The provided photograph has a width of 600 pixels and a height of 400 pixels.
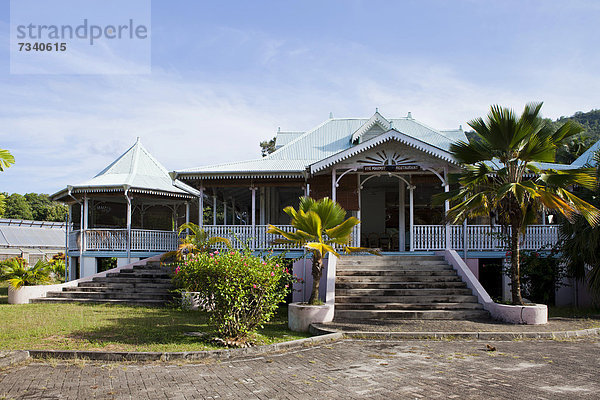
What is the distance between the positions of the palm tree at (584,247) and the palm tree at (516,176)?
3.67 feet

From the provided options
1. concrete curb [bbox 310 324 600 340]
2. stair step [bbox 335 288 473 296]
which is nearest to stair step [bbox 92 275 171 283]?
stair step [bbox 335 288 473 296]

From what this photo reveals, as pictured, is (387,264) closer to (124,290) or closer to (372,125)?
(372,125)

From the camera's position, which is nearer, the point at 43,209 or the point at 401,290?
the point at 401,290

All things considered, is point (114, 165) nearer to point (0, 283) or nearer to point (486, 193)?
point (0, 283)

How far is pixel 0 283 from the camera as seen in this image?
2295 centimetres

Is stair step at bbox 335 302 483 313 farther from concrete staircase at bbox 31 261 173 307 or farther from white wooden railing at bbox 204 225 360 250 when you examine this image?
concrete staircase at bbox 31 261 173 307

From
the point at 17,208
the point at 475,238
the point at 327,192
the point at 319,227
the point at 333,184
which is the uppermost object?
the point at 17,208

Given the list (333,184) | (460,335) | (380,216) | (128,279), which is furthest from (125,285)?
(460,335)

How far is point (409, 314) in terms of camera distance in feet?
37.7

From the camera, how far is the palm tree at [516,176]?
34.7ft

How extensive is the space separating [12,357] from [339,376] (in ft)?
16.0

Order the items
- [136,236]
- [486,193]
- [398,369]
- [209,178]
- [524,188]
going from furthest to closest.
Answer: [136,236] < [209,178] < [486,193] < [524,188] < [398,369]

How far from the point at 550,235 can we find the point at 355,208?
6273 millimetres

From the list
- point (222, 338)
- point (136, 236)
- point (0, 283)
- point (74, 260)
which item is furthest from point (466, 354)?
point (0, 283)
